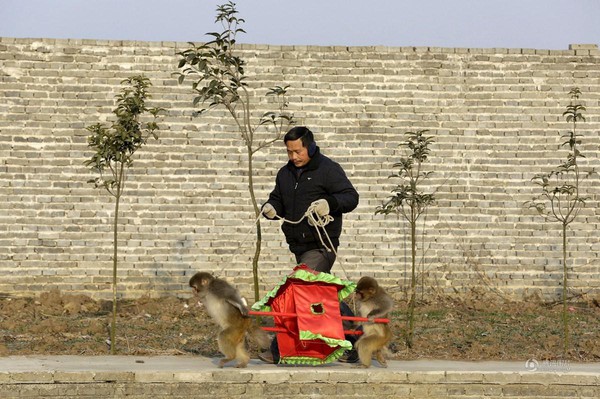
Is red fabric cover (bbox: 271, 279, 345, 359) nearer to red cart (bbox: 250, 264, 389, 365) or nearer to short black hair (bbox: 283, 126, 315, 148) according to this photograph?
red cart (bbox: 250, 264, 389, 365)

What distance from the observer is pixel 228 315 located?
8.80m

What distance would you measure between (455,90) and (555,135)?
1610 mm

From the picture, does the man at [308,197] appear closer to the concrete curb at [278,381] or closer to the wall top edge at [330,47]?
the concrete curb at [278,381]

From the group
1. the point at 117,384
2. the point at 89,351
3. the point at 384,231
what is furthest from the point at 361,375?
the point at 384,231

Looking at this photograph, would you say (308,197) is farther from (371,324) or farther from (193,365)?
(193,365)

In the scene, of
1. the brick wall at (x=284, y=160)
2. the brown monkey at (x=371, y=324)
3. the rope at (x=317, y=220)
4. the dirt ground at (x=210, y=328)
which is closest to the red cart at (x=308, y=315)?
the brown monkey at (x=371, y=324)

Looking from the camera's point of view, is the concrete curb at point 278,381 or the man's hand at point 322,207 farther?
the man's hand at point 322,207

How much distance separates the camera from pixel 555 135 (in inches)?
610

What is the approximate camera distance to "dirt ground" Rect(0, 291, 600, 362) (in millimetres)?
11156

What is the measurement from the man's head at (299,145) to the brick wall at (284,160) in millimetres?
5723

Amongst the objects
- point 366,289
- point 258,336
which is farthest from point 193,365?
point 366,289

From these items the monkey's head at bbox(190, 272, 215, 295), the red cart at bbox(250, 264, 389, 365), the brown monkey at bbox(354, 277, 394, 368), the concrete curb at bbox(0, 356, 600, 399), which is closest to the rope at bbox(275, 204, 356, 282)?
the red cart at bbox(250, 264, 389, 365)

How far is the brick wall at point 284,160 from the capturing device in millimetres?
14750

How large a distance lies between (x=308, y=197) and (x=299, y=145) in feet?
1.55
